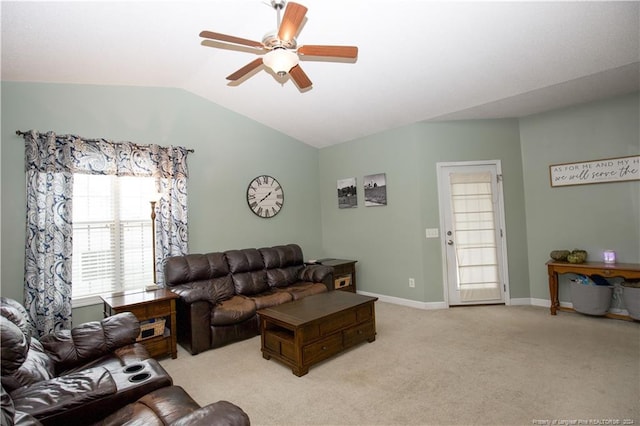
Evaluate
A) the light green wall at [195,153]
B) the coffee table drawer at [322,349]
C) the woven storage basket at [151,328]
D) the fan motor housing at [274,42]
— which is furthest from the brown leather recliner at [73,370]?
the fan motor housing at [274,42]

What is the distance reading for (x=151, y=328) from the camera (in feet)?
10.0

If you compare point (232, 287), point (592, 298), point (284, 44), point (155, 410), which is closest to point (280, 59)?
point (284, 44)

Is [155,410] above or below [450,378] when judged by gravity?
above

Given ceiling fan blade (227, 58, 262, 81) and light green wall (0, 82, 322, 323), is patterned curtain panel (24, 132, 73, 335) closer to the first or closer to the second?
light green wall (0, 82, 322, 323)

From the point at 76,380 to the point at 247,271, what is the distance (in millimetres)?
2612

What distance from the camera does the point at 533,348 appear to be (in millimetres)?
3000

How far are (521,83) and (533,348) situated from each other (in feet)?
8.93

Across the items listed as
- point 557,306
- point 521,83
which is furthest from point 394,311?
point 521,83

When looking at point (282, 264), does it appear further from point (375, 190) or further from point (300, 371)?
point (300, 371)

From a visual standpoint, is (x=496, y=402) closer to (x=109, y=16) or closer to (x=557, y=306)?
(x=557, y=306)

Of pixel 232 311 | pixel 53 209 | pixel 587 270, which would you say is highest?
pixel 53 209

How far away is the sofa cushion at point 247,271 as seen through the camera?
4055 millimetres

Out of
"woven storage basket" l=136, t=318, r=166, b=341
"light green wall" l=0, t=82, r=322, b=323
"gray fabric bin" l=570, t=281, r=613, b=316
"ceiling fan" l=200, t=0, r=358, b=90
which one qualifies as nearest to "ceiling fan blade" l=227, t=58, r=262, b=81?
"ceiling fan" l=200, t=0, r=358, b=90

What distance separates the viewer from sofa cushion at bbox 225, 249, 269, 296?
13.3 feet
